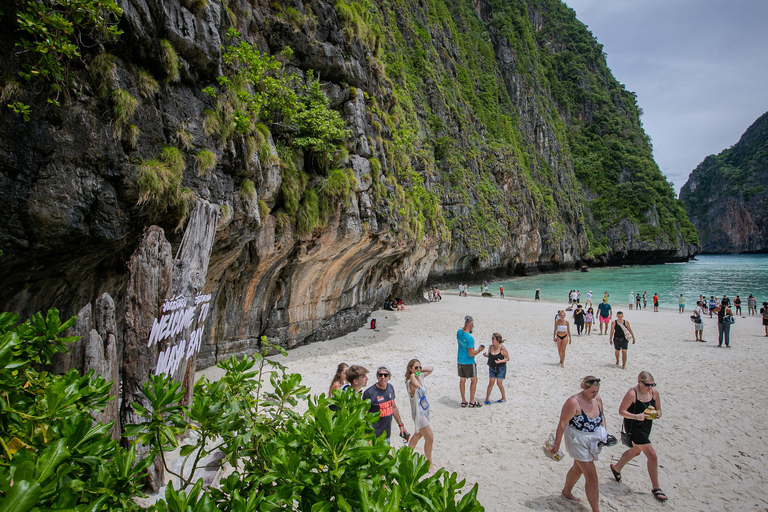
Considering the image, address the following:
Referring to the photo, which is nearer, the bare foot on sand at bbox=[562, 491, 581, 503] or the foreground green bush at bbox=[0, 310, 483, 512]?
the foreground green bush at bbox=[0, 310, 483, 512]

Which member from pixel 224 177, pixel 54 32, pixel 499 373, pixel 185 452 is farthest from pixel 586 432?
pixel 54 32

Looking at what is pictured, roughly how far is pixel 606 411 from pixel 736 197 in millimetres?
135359

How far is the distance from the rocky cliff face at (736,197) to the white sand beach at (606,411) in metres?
118

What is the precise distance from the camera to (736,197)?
102125 millimetres

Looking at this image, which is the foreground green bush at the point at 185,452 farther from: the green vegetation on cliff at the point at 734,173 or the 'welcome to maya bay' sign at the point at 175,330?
the green vegetation on cliff at the point at 734,173

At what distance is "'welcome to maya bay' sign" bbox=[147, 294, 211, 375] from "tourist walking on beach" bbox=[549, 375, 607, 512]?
14.8ft

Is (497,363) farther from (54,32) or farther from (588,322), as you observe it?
(588,322)

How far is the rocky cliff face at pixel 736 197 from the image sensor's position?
96812mm

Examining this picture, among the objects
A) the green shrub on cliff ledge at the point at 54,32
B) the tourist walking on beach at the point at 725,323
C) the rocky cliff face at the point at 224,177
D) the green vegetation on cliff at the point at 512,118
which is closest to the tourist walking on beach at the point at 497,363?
the rocky cliff face at the point at 224,177

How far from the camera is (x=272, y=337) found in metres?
10.9

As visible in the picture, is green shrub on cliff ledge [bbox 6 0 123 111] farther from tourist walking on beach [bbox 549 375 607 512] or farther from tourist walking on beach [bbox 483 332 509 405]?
tourist walking on beach [bbox 483 332 509 405]

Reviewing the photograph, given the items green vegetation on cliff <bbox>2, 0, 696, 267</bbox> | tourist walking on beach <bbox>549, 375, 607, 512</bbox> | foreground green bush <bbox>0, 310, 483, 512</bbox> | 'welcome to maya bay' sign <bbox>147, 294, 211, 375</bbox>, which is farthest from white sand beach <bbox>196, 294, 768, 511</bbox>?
green vegetation on cliff <bbox>2, 0, 696, 267</bbox>

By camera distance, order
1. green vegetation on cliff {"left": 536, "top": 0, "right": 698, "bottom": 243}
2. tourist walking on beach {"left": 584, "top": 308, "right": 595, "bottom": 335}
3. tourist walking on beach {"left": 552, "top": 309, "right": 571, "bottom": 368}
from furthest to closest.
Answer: green vegetation on cliff {"left": 536, "top": 0, "right": 698, "bottom": 243}, tourist walking on beach {"left": 584, "top": 308, "right": 595, "bottom": 335}, tourist walking on beach {"left": 552, "top": 309, "right": 571, "bottom": 368}

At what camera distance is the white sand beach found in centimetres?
489
